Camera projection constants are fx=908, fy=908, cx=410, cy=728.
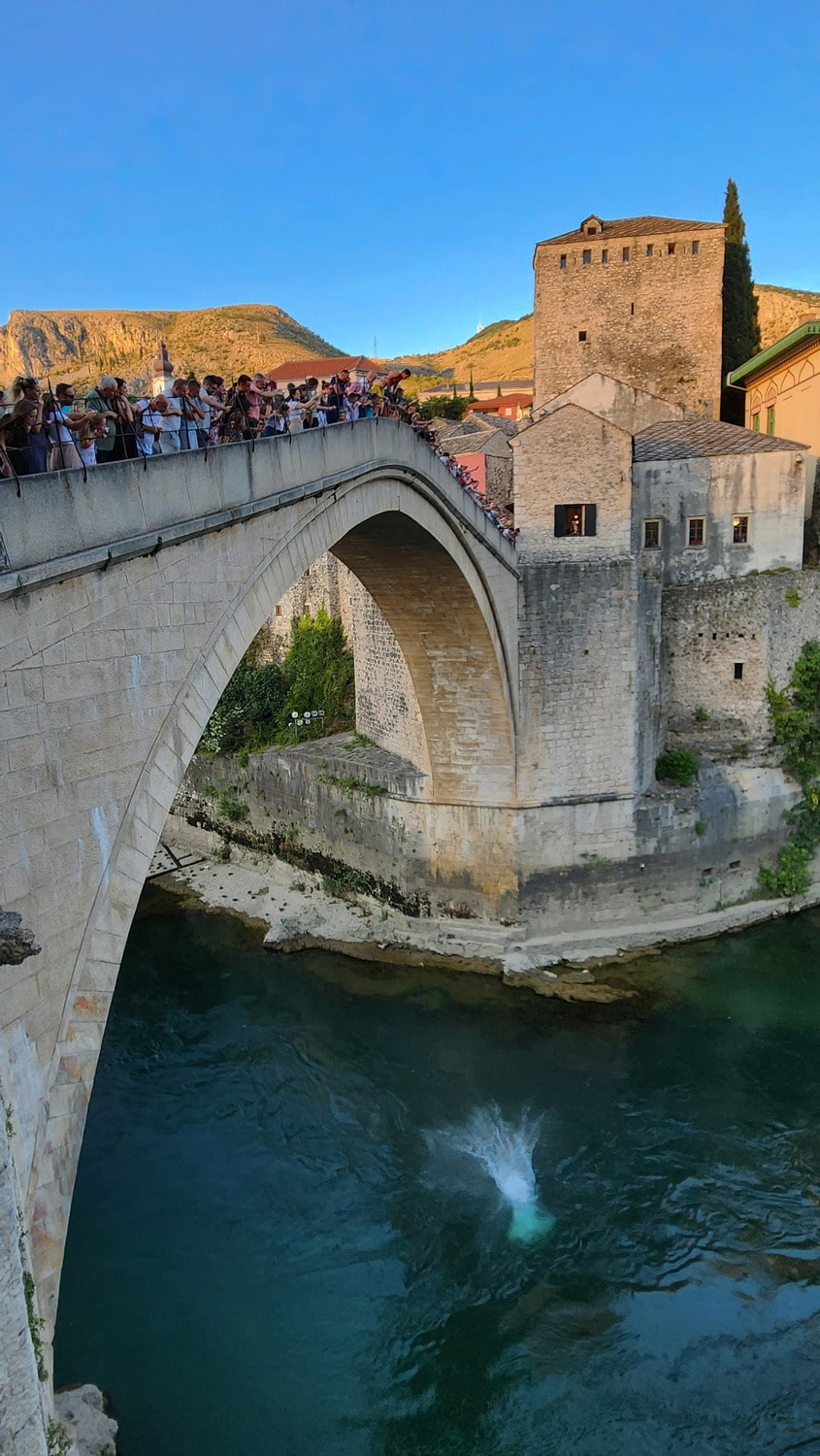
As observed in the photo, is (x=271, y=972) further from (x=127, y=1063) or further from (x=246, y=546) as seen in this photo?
(x=246, y=546)

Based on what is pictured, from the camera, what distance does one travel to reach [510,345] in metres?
81.6

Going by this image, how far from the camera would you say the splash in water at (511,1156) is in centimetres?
895

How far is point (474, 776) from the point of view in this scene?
14109 millimetres

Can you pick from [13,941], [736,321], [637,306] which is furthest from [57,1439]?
[736,321]

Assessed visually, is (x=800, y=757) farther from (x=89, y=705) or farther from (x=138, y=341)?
(x=138, y=341)

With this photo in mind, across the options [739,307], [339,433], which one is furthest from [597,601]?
[739,307]

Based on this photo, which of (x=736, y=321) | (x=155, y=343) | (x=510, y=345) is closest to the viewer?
(x=736, y=321)

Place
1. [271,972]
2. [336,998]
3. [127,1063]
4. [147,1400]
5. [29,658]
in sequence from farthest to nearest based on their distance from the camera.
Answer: [271,972], [336,998], [127,1063], [147,1400], [29,658]

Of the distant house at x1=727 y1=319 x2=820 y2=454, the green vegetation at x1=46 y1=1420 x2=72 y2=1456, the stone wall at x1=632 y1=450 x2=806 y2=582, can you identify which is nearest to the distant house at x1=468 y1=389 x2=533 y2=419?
the distant house at x1=727 y1=319 x2=820 y2=454

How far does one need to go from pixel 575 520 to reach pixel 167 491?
917 cm

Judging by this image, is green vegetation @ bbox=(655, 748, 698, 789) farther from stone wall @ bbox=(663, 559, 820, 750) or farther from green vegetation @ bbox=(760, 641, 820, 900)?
green vegetation @ bbox=(760, 641, 820, 900)

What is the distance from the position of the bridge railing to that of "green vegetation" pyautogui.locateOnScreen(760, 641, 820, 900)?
354 inches

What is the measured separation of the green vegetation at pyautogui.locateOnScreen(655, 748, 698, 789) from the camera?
14.8 metres

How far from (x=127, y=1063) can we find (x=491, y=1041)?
4.68 m
